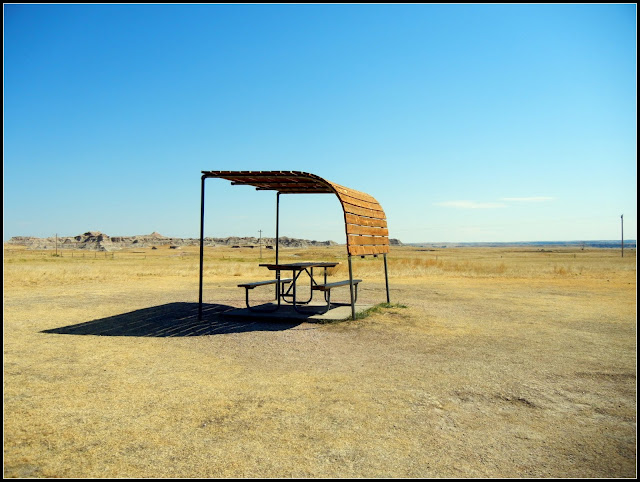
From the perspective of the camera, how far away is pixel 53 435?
402 cm

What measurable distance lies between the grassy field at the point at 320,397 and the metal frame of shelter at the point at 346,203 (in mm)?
1693

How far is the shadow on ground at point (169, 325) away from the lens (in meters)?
8.81

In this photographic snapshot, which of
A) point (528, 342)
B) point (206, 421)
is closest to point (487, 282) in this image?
point (528, 342)

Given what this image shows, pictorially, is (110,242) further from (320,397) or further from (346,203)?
(320,397)

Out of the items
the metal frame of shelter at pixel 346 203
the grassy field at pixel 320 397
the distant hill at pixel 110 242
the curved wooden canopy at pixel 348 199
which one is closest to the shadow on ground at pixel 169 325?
the grassy field at pixel 320 397

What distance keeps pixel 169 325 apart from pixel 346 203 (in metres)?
4.57

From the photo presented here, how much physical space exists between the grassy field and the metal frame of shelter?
1693 mm

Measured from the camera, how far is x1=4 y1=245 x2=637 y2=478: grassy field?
3.61 m

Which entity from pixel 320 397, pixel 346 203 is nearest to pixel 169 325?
pixel 346 203

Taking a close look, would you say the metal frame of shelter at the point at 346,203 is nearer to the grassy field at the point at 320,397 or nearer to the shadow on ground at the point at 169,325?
the shadow on ground at the point at 169,325

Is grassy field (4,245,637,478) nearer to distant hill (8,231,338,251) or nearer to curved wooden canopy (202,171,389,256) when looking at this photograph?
curved wooden canopy (202,171,389,256)

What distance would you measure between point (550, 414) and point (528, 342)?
357 centimetres

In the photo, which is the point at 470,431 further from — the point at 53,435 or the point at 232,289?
the point at 232,289

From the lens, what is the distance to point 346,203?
9805 mm
